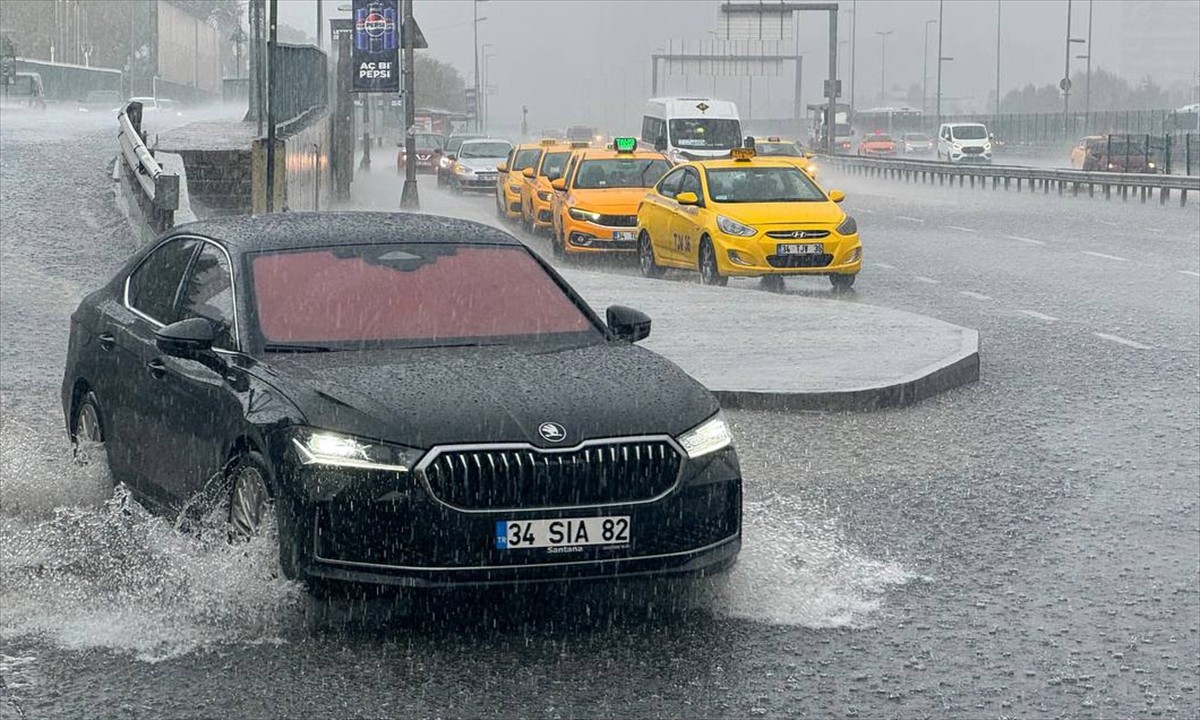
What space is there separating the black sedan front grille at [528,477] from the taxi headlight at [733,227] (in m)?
15.4

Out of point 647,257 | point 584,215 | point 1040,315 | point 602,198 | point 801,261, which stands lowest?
point 1040,315

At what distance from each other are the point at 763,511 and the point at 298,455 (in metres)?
3.09

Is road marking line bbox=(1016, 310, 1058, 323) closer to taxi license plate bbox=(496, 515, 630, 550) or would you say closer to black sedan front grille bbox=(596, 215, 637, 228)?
black sedan front grille bbox=(596, 215, 637, 228)

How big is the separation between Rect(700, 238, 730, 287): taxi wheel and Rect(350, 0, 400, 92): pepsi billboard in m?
19.1

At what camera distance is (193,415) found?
23.1 feet

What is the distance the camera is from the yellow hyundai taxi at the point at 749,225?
70.1ft

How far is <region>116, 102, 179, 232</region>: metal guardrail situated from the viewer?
17812 millimetres

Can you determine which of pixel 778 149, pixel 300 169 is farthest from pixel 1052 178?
pixel 300 169

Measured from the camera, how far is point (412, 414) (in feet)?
20.2

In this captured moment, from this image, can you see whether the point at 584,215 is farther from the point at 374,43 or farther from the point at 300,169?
the point at 374,43

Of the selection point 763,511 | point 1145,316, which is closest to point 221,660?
point 763,511

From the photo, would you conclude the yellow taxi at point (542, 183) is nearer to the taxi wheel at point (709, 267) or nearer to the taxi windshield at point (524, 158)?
the taxi windshield at point (524, 158)

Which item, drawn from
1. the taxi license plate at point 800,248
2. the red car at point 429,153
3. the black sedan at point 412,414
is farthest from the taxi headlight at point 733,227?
the red car at point 429,153

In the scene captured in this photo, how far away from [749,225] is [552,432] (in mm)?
15540
